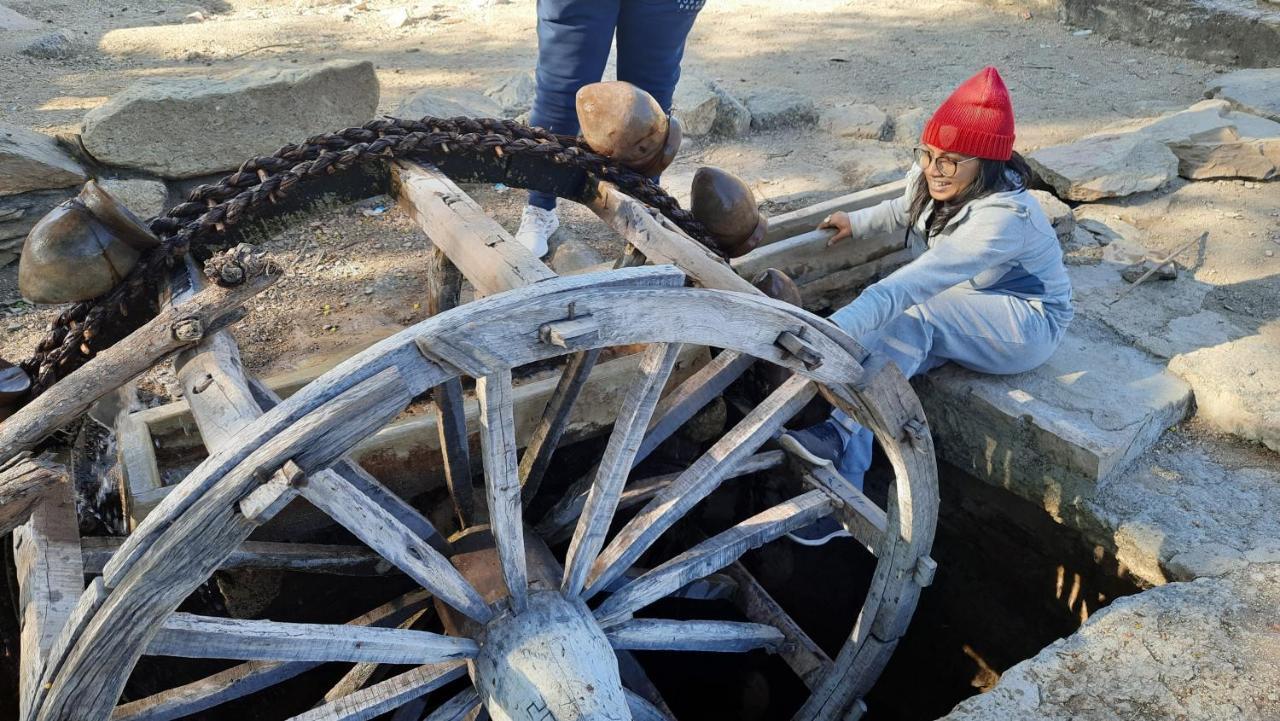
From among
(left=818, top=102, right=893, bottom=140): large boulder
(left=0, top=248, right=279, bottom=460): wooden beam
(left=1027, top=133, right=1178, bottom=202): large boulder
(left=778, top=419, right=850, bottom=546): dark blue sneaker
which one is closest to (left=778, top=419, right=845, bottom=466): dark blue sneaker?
(left=778, top=419, right=850, bottom=546): dark blue sneaker

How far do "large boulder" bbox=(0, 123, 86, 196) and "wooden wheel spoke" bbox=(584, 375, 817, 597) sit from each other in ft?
10.6

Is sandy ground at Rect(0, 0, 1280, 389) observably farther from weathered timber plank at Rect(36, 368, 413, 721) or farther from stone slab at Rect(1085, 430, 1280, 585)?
weathered timber plank at Rect(36, 368, 413, 721)

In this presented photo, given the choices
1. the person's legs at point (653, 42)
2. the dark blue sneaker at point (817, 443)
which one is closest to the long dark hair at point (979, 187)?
the dark blue sneaker at point (817, 443)

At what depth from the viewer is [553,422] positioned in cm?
257

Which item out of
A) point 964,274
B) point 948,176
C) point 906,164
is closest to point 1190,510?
point 964,274

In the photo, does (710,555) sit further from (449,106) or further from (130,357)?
(449,106)

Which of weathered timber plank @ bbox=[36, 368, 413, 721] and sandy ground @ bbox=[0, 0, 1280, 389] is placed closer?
weathered timber plank @ bbox=[36, 368, 413, 721]

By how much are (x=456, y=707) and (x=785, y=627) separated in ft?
4.08

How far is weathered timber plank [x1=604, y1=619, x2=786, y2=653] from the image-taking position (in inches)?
96.7

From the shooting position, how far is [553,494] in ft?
10.8

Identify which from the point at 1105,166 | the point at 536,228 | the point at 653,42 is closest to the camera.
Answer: the point at 653,42

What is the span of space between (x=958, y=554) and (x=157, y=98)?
4.09m

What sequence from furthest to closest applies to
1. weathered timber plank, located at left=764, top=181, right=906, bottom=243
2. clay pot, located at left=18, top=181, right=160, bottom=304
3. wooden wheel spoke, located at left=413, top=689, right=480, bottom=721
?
weathered timber plank, located at left=764, top=181, right=906, bottom=243, wooden wheel spoke, located at left=413, top=689, right=480, bottom=721, clay pot, located at left=18, top=181, right=160, bottom=304

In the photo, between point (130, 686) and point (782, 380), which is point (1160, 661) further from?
point (130, 686)
